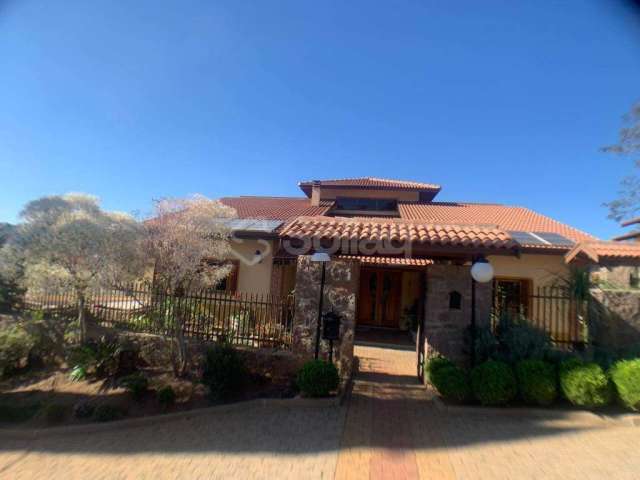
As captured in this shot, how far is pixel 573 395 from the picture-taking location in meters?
5.25

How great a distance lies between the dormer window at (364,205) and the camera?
16961mm

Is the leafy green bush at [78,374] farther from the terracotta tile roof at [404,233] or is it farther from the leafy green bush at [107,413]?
the terracotta tile roof at [404,233]

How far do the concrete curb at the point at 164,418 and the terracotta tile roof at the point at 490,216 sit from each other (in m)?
9.47

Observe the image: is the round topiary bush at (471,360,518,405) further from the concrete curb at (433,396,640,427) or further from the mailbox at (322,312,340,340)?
the mailbox at (322,312,340,340)

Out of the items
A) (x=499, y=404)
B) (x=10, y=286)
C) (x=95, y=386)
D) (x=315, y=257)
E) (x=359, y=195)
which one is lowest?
(x=95, y=386)

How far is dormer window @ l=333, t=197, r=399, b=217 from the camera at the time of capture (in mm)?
16961

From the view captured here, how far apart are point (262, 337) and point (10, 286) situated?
7.62 meters

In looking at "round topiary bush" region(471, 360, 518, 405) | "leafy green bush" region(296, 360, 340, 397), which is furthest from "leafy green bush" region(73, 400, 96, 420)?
"round topiary bush" region(471, 360, 518, 405)

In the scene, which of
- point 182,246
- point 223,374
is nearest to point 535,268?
point 223,374

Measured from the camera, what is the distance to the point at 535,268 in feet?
37.8

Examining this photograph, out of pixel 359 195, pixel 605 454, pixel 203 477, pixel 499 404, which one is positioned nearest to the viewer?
pixel 203 477

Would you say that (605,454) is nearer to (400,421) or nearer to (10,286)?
(400,421)

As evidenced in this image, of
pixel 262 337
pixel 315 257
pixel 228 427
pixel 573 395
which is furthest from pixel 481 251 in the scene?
pixel 228 427

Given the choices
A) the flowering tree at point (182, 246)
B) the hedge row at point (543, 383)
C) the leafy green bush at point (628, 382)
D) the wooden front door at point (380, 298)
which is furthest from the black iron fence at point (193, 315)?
the wooden front door at point (380, 298)
